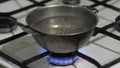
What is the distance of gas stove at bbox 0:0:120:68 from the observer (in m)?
0.69

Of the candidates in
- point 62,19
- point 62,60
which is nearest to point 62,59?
point 62,60

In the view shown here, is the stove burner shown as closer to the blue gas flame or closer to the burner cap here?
the blue gas flame

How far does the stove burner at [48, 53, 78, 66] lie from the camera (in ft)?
2.27

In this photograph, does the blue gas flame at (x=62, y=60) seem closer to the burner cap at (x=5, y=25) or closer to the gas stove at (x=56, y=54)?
the gas stove at (x=56, y=54)

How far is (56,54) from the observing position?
0.70 m

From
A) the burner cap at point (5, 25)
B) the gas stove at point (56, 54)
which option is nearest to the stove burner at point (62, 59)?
the gas stove at point (56, 54)

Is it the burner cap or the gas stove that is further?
the burner cap

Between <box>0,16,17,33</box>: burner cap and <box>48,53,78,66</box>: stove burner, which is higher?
<box>0,16,17,33</box>: burner cap

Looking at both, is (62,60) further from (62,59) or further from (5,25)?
(5,25)

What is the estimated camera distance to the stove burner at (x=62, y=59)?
2.27ft

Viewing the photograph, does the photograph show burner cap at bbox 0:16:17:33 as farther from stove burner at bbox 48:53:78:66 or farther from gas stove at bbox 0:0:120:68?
stove burner at bbox 48:53:78:66

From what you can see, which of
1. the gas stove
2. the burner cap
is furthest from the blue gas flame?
the burner cap

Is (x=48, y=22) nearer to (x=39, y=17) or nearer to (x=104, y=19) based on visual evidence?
(x=39, y=17)

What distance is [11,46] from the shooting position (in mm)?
771
